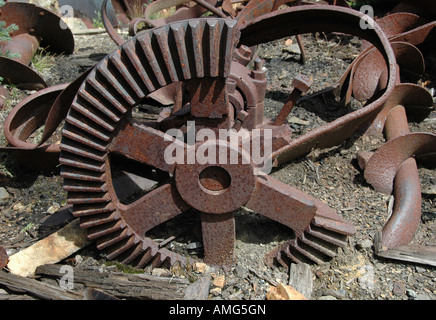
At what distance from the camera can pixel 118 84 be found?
2.44 m

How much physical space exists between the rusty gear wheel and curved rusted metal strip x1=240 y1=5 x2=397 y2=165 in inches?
14.5

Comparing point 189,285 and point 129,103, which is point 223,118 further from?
point 189,285

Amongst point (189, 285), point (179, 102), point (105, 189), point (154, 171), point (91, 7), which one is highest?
point (91, 7)

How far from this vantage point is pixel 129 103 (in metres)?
2.49

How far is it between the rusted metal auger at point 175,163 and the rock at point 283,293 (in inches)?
11.5

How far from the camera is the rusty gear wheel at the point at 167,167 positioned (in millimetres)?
2391

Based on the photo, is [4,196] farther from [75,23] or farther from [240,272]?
[75,23]

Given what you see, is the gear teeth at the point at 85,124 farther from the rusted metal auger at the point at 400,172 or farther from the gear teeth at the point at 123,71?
the rusted metal auger at the point at 400,172

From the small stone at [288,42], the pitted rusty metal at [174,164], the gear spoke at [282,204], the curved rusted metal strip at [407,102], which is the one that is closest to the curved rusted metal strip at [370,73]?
the curved rusted metal strip at [407,102]

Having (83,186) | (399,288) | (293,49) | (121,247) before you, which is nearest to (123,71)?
(83,186)

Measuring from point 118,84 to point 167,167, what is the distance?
58 cm

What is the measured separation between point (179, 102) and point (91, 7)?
5120 millimetres

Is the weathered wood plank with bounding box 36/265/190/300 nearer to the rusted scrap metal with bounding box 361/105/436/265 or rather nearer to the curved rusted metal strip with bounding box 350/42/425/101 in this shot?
the rusted scrap metal with bounding box 361/105/436/265

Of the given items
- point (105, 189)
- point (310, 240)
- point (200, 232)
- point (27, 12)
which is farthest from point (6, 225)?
point (27, 12)
